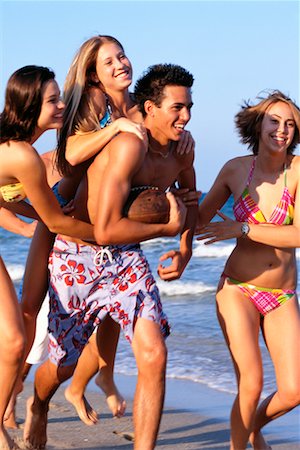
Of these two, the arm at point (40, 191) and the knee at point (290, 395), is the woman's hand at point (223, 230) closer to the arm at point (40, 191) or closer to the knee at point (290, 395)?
the arm at point (40, 191)

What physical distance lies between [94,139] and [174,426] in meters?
2.57

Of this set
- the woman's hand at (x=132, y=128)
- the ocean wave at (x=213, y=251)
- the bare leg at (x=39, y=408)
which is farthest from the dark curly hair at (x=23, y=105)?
the ocean wave at (x=213, y=251)

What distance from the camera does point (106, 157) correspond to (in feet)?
18.9

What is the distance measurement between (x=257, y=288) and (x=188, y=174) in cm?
84

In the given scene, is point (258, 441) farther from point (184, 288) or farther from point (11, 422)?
point (184, 288)

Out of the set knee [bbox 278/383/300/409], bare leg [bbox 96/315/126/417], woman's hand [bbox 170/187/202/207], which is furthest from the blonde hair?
knee [bbox 278/383/300/409]

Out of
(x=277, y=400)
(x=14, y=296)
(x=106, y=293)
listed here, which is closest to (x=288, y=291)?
(x=277, y=400)

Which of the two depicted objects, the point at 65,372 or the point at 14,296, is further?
the point at 65,372

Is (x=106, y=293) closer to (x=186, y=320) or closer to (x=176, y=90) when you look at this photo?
(x=176, y=90)

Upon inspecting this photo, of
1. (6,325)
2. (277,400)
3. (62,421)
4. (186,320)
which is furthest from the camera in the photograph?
(186,320)

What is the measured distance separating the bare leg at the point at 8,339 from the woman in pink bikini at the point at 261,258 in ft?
4.05

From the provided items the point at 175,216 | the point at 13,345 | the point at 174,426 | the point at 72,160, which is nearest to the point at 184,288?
the point at 174,426

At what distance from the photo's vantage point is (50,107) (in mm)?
5617

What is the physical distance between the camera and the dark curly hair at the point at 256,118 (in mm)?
6180
